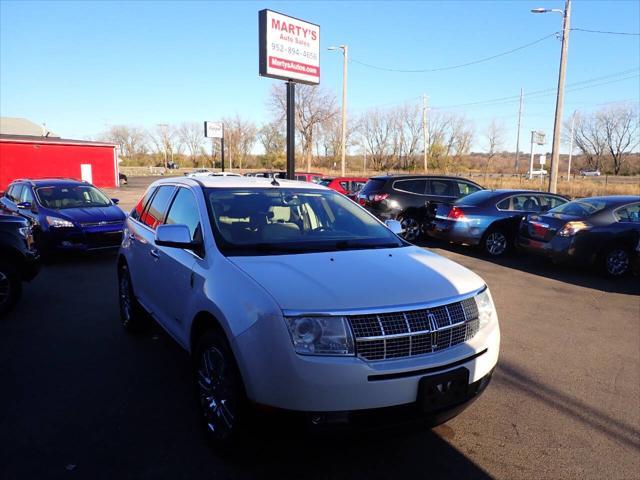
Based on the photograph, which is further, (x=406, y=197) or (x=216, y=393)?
(x=406, y=197)

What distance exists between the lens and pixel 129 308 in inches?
205

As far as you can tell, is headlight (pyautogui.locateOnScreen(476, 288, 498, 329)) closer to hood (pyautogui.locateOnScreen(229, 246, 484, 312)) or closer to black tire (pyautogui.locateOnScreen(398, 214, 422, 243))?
hood (pyautogui.locateOnScreen(229, 246, 484, 312))

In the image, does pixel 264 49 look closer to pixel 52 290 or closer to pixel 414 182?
pixel 414 182

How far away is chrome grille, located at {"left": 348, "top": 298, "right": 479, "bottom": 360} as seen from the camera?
249cm

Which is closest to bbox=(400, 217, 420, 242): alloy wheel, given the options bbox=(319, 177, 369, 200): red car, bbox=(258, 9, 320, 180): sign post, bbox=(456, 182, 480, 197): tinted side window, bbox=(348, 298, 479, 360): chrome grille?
bbox=(456, 182, 480, 197): tinted side window

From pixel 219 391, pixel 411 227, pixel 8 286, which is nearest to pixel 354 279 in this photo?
pixel 219 391

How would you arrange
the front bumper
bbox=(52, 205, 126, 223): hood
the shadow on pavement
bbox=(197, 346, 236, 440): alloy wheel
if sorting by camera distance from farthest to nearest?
bbox=(52, 205, 126, 223): hood
the shadow on pavement
bbox=(197, 346, 236, 440): alloy wheel
the front bumper

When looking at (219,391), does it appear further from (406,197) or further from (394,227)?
(406,197)

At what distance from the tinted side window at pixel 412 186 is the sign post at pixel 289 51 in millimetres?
3052

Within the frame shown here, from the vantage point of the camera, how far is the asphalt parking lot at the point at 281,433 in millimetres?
2895

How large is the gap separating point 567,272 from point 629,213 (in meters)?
1.47

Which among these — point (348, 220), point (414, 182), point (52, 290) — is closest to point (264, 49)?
point (414, 182)

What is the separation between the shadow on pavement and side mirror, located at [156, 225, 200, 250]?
23.1 ft

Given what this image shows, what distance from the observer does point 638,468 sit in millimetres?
2957
